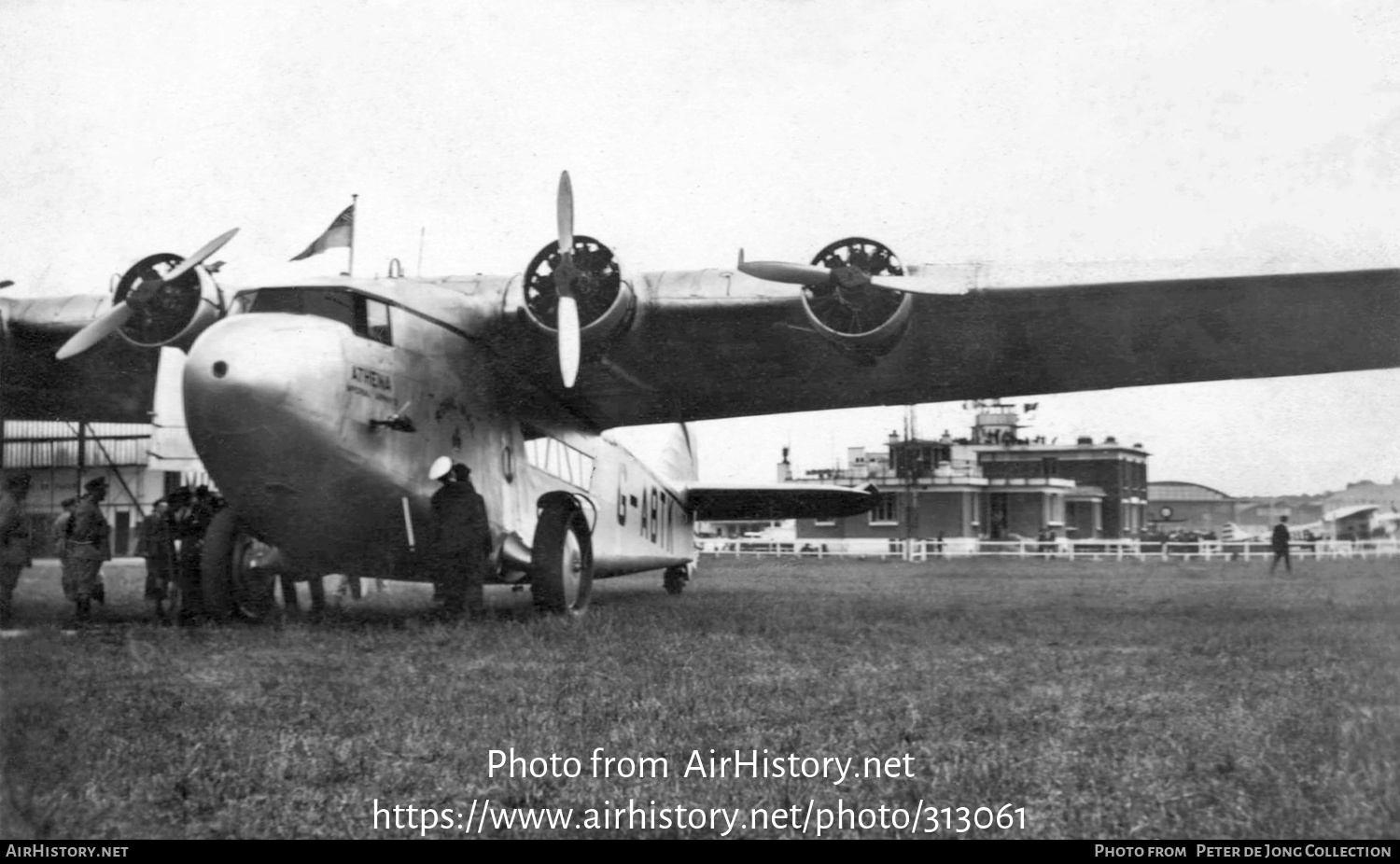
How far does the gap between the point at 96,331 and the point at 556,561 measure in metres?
4.44

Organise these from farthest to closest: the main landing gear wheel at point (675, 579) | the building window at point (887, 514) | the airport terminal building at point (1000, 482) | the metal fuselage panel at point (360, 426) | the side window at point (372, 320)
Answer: the building window at point (887, 514)
the main landing gear wheel at point (675, 579)
the airport terminal building at point (1000, 482)
the side window at point (372, 320)
the metal fuselage panel at point (360, 426)

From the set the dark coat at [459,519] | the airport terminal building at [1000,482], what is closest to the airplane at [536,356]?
the dark coat at [459,519]

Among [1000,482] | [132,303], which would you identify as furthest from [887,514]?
[132,303]

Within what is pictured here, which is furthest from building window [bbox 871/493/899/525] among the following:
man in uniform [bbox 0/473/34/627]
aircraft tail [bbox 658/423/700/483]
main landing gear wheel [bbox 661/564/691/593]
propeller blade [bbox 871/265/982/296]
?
man in uniform [bbox 0/473/34/627]

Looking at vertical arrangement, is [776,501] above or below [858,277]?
below

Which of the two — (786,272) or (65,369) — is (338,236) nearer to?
(65,369)

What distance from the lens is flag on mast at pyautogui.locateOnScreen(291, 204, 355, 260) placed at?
9.68 metres

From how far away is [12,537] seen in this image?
302 inches

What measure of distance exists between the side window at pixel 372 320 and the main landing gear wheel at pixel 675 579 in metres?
8.05

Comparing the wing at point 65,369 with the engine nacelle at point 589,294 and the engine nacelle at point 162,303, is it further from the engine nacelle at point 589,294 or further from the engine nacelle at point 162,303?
the engine nacelle at point 589,294

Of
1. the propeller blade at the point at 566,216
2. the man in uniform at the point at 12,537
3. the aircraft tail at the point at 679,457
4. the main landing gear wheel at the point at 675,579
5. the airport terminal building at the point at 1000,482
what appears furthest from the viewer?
the aircraft tail at the point at 679,457

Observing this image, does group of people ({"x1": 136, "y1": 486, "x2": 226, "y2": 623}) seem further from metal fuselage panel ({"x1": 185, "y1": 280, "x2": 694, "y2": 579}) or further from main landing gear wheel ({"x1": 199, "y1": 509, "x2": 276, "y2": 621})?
metal fuselage panel ({"x1": 185, "y1": 280, "x2": 694, "y2": 579})

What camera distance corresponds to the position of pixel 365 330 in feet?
29.1

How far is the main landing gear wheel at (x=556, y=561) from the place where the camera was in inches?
394
